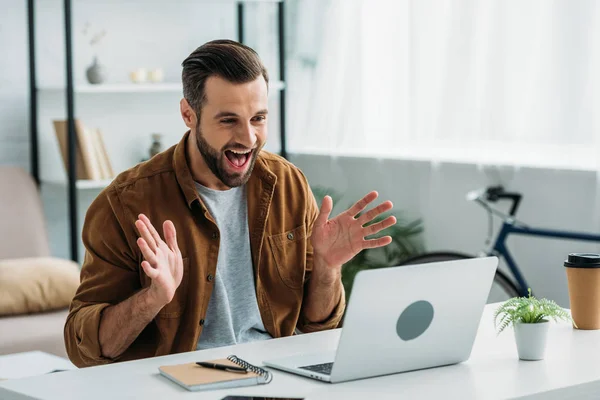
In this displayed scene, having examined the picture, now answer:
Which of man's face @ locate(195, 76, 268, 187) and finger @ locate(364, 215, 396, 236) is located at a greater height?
man's face @ locate(195, 76, 268, 187)

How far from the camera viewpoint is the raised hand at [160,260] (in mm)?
1741

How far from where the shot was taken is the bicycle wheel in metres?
3.57

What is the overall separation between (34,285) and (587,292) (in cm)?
225

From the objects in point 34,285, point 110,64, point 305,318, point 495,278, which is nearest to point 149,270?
point 305,318

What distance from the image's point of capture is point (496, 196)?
3764 millimetres

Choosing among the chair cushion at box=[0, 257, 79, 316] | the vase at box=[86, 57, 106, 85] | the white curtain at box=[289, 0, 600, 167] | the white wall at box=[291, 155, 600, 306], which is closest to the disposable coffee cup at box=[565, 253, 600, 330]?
the white wall at box=[291, 155, 600, 306]

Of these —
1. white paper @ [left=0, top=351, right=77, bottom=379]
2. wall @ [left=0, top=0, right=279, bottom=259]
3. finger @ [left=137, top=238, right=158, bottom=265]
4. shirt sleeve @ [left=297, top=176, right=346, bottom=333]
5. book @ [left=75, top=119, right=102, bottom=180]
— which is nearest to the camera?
finger @ [left=137, top=238, right=158, bottom=265]

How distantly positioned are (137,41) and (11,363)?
2.26 meters

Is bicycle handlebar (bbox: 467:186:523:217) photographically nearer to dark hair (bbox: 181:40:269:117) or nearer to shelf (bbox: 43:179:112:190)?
shelf (bbox: 43:179:112:190)

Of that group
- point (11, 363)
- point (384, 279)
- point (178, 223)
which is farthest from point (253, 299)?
point (11, 363)

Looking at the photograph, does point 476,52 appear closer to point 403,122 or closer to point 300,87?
point 403,122

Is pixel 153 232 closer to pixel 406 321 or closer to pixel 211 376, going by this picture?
pixel 211 376

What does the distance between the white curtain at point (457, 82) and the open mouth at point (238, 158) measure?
1852 mm

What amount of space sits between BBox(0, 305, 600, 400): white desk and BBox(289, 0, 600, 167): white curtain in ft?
6.50
